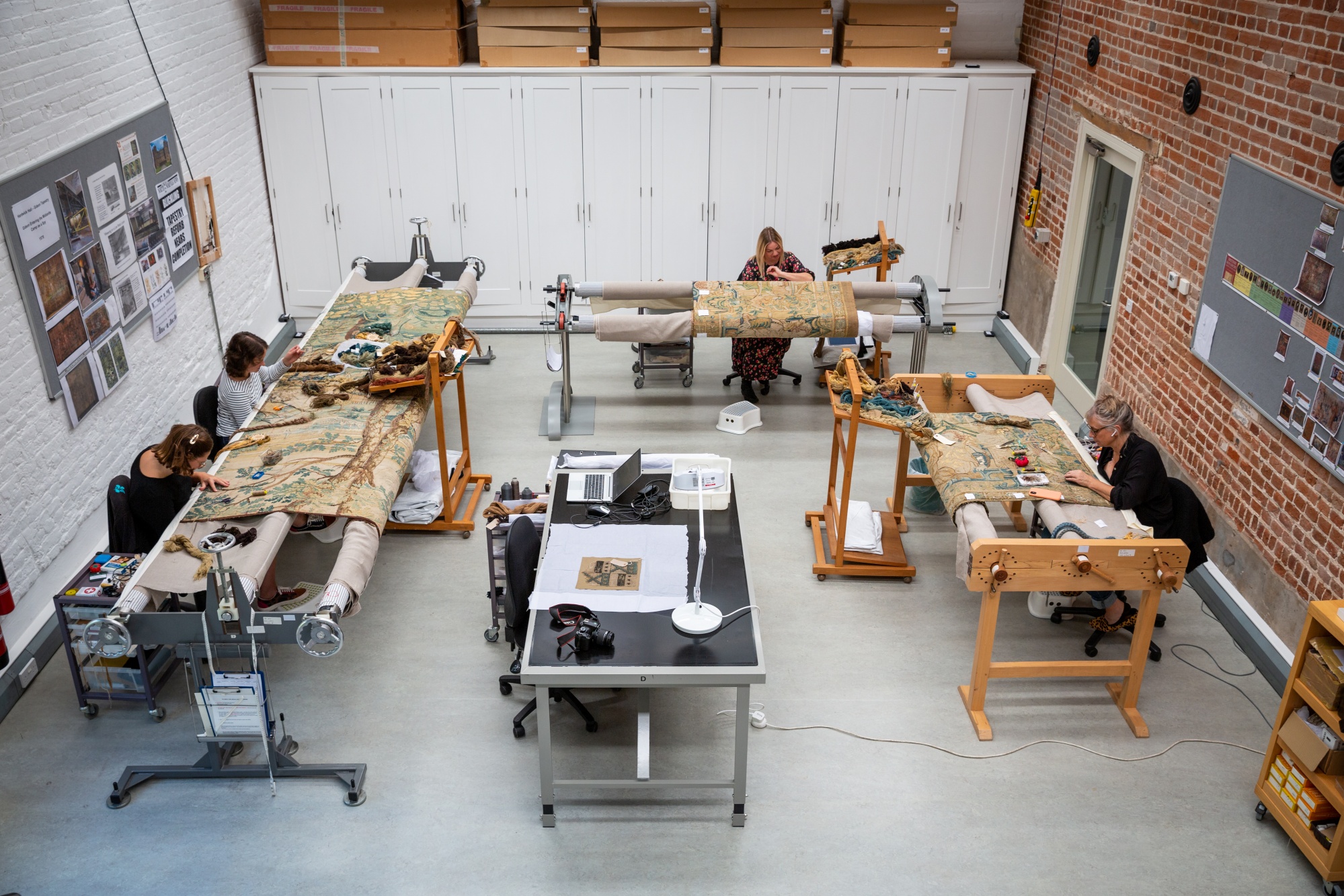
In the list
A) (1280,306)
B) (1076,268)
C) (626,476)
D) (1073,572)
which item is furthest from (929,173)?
(1073,572)

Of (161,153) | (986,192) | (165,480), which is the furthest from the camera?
(986,192)

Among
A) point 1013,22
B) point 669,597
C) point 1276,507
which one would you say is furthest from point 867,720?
point 1013,22

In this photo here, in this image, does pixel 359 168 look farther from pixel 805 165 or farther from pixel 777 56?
pixel 805 165

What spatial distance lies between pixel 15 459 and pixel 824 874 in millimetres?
4301

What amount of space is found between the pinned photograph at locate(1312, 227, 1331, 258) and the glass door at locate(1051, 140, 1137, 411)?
211cm

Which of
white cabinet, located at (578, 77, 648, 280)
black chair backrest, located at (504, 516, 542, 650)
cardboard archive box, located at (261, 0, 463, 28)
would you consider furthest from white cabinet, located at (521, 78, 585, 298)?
black chair backrest, located at (504, 516, 542, 650)

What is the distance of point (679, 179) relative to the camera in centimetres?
894

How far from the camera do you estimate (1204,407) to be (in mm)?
5926

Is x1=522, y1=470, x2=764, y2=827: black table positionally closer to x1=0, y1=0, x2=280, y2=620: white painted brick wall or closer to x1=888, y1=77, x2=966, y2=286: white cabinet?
x1=0, y1=0, x2=280, y2=620: white painted brick wall

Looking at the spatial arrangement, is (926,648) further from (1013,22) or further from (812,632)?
(1013,22)

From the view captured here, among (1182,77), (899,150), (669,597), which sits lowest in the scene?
(669,597)

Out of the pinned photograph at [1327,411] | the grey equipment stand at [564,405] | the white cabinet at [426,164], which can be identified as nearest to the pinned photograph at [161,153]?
the white cabinet at [426,164]

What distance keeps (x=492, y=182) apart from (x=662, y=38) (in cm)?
184

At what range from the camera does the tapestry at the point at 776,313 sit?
7234 mm
